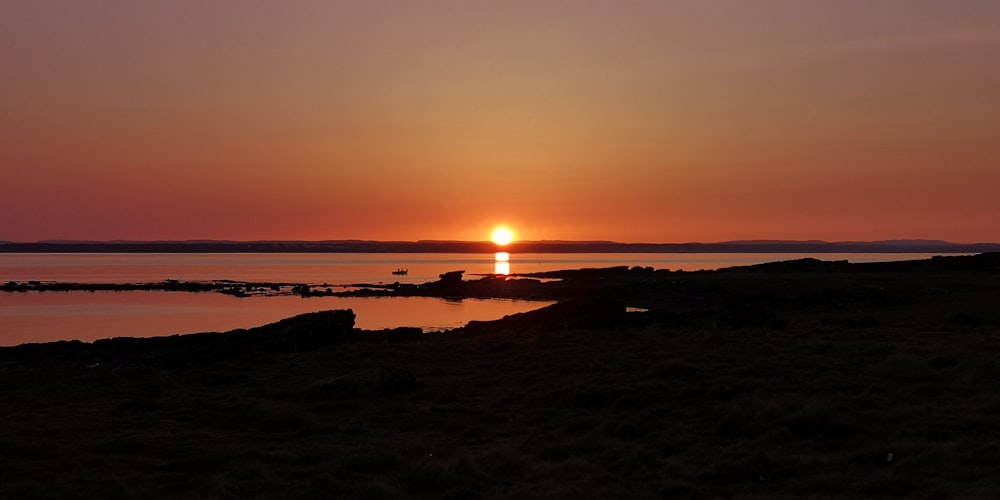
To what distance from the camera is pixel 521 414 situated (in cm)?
1952

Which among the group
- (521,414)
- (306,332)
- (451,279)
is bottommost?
(521,414)

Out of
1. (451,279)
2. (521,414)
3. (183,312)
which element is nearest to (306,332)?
(521,414)

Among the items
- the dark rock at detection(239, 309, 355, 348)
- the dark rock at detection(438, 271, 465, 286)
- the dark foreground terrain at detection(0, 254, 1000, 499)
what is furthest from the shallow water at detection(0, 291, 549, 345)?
the dark foreground terrain at detection(0, 254, 1000, 499)

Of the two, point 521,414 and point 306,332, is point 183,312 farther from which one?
point 521,414

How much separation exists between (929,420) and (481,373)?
13.0 meters

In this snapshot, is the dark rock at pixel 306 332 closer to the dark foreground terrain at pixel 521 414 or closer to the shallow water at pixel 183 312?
the dark foreground terrain at pixel 521 414

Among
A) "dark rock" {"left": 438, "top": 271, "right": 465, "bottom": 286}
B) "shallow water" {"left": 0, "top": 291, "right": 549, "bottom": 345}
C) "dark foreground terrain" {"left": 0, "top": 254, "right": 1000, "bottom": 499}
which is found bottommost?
"shallow water" {"left": 0, "top": 291, "right": 549, "bottom": 345}

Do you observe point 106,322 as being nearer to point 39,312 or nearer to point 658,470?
point 39,312

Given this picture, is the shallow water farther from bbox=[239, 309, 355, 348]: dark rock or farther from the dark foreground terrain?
the dark foreground terrain

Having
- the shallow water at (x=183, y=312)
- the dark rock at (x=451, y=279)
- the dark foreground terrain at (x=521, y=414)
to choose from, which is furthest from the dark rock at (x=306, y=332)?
the dark rock at (x=451, y=279)

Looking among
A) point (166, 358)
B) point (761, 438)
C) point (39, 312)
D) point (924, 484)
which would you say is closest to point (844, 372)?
point (761, 438)

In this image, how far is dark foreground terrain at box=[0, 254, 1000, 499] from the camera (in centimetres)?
1353

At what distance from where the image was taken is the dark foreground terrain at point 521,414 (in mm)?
13531

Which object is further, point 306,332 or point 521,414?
point 306,332
